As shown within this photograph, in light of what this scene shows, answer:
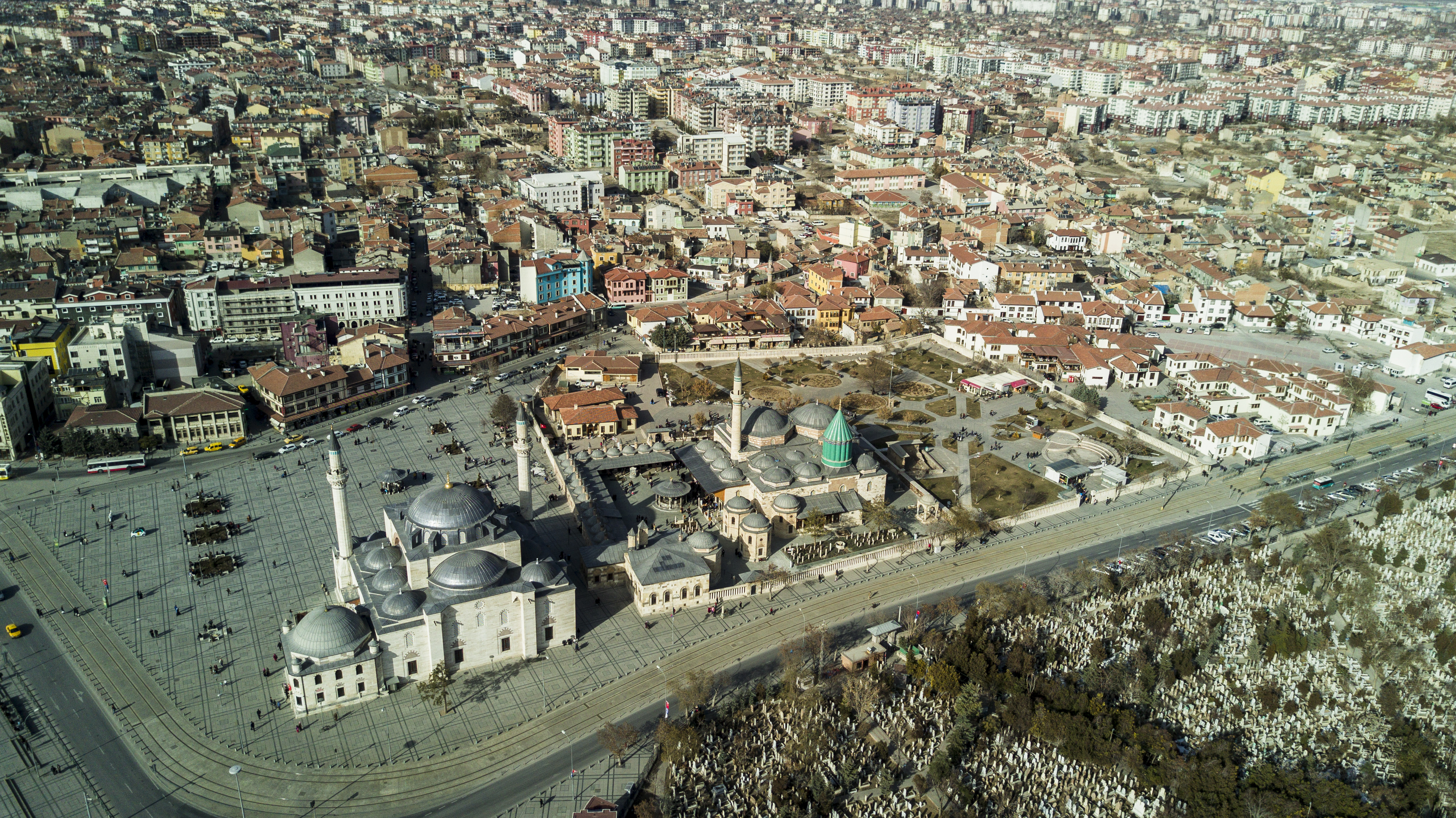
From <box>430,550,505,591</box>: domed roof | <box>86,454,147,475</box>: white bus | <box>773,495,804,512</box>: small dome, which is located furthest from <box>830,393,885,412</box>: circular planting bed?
<box>86,454,147,475</box>: white bus

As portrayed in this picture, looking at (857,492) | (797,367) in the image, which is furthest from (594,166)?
(857,492)

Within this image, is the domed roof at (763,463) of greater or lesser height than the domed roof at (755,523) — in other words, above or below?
above

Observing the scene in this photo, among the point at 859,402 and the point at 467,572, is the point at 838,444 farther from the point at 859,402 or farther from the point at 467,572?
the point at 467,572

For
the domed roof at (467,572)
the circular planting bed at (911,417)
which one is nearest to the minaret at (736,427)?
the circular planting bed at (911,417)

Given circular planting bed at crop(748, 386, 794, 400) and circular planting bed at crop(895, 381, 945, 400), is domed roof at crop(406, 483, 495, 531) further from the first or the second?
circular planting bed at crop(895, 381, 945, 400)

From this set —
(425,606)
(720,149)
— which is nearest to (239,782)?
(425,606)

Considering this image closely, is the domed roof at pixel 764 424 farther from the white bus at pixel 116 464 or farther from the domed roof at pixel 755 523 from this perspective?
the white bus at pixel 116 464

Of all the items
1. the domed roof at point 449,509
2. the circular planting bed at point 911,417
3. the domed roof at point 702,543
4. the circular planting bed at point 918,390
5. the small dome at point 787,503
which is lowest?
the circular planting bed at point 911,417
